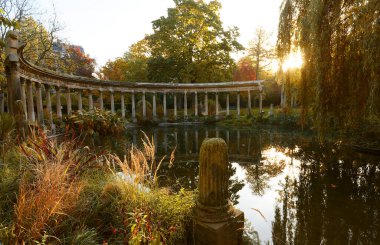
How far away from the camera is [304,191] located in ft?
19.8

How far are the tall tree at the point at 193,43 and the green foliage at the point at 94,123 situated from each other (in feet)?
51.8

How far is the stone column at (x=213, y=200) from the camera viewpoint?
3.43 meters

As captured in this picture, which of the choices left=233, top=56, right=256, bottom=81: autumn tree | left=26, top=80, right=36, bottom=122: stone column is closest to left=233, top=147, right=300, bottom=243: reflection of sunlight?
left=26, top=80, right=36, bottom=122: stone column

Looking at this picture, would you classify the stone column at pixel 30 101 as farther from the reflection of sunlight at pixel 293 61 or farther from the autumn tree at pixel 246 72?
the autumn tree at pixel 246 72

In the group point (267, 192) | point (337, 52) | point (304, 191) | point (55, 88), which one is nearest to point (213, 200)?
point (267, 192)

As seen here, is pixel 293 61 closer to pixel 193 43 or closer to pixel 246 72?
pixel 193 43

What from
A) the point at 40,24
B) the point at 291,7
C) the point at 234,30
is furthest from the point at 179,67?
the point at 291,7

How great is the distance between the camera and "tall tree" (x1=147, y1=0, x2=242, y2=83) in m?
31.9

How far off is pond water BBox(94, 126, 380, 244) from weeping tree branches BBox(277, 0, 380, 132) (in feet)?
6.11

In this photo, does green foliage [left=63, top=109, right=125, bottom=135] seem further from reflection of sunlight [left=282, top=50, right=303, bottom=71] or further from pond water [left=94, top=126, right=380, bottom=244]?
reflection of sunlight [left=282, top=50, right=303, bottom=71]

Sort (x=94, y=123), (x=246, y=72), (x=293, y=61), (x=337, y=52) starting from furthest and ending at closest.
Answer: (x=246, y=72)
(x=94, y=123)
(x=293, y=61)
(x=337, y=52)

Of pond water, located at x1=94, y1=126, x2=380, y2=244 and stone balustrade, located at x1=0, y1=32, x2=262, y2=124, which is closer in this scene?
pond water, located at x1=94, y1=126, x2=380, y2=244

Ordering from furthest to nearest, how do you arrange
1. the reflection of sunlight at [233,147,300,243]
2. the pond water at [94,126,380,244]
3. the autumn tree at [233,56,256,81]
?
the autumn tree at [233,56,256,81]
the reflection of sunlight at [233,147,300,243]
the pond water at [94,126,380,244]

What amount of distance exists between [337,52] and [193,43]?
27875mm
